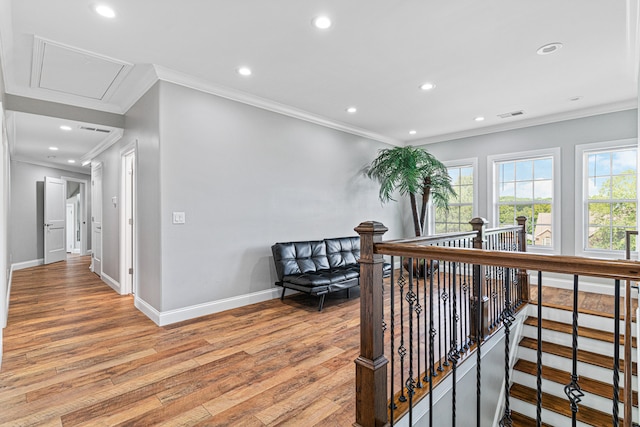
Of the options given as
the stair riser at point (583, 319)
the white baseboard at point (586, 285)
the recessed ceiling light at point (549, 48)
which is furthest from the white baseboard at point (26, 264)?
the white baseboard at point (586, 285)

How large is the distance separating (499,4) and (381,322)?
2416mm

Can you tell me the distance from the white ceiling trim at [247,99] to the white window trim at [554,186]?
2.32m

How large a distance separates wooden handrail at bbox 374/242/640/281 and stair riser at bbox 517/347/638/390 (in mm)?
2936

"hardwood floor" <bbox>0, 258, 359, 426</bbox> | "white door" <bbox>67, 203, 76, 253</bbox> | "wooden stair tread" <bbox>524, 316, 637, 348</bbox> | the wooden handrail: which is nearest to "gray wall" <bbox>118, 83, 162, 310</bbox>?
"hardwood floor" <bbox>0, 258, 359, 426</bbox>

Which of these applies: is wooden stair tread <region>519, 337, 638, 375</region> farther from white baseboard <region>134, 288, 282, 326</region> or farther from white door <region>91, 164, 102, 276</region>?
white door <region>91, 164, 102, 276</region>

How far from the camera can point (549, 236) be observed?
4.89 meters

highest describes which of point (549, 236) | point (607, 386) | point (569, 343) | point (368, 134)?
point (368, 134)

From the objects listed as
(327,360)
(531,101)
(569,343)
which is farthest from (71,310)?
(531,101)

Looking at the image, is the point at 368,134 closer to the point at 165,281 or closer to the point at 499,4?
the point at 499,4

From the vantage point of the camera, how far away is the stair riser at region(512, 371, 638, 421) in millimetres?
2811

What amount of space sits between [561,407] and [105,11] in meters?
5.21

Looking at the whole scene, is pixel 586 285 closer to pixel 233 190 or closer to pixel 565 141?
pixel 565 141

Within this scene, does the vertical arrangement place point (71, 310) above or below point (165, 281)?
below

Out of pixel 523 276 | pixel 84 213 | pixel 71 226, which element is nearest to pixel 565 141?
pixel 523 276
